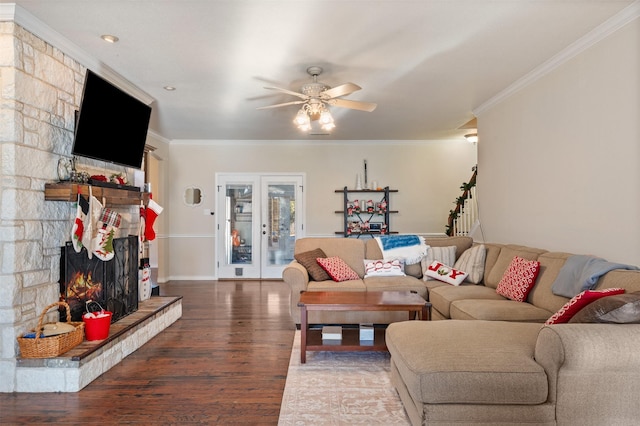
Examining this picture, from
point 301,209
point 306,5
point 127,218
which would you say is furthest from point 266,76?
point 301,209

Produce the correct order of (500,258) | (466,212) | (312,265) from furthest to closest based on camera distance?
(466,212) < (312,265) < (500,258)

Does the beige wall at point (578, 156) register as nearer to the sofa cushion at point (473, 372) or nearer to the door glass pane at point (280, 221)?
the sofa cushion at point (473, 372)

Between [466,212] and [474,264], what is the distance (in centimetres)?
198

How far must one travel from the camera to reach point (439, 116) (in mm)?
5637

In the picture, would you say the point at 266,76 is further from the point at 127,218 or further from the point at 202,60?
the point at 127,218

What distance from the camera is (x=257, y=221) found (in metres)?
7.43

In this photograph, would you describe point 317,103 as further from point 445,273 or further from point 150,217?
point 150,217

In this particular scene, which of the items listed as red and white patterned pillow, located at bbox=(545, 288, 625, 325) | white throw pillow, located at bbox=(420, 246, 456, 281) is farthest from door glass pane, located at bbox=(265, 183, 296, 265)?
red and white patterned pillow, located at bbox=(545, 288, 625, 325)

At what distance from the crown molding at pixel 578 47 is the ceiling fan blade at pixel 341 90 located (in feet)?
5.88

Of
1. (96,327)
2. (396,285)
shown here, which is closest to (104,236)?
(96,327)

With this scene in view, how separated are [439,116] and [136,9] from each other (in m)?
4.14

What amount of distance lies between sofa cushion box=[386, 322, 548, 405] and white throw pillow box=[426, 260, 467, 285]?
207cm

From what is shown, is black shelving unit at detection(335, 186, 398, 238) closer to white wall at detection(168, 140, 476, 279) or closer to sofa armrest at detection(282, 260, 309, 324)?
white wall at detection(168, 140, 476, 279)

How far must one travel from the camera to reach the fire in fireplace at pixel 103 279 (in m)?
3.11
